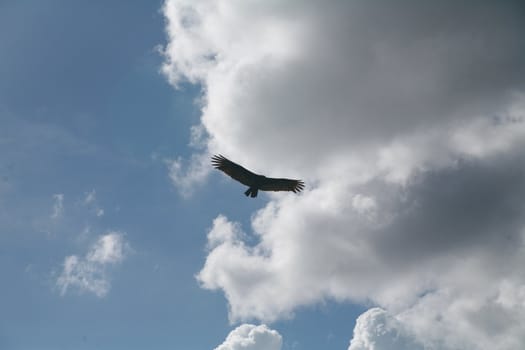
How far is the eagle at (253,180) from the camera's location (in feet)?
107

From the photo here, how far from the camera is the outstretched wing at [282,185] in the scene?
112ft

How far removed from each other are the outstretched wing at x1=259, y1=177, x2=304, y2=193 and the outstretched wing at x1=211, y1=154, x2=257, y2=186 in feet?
4.37

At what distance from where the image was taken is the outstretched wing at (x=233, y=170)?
107ft

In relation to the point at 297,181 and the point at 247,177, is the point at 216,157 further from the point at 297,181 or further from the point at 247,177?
the point at 297,181

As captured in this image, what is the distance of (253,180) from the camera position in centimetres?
3356

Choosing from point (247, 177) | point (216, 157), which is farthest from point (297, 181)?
point (216, 157)

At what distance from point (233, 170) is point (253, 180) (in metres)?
1.81

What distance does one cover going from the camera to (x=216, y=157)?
32.6 metres

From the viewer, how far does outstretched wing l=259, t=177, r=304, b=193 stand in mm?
34062

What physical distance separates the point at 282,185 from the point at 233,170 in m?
4.32

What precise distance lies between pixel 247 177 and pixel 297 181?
4.21 m

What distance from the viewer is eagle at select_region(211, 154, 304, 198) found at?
107 feet

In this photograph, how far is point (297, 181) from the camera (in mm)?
34562

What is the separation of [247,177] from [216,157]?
292cm
